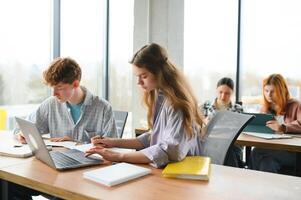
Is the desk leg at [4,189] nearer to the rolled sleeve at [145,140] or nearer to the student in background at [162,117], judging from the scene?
the student in background at [162,117]

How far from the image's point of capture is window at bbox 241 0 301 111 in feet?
13.3

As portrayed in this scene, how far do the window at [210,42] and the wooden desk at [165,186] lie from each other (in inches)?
124

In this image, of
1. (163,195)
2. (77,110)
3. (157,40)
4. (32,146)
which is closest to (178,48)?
(157,40)

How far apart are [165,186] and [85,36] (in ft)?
11.6

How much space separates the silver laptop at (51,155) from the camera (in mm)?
1381

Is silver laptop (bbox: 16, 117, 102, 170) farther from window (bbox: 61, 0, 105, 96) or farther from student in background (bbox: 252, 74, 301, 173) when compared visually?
window (bbox: 61, 0, 105, 96)

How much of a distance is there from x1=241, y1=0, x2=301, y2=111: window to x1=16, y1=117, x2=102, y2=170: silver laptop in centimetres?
295

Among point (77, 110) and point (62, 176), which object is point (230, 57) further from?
point (62, 176)

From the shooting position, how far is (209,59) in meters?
4.50

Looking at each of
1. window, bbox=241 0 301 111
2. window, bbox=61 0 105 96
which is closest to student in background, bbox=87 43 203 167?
window, bbox=61 0 105 96

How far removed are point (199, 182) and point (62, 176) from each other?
0.52 m

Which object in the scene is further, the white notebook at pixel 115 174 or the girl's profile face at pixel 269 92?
the girl's profile face at pixel 269 92

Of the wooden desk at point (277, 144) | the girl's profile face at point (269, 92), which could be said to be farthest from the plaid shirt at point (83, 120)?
the girl's profile face at point (269, 92)

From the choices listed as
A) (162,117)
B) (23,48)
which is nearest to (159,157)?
(162,117)
